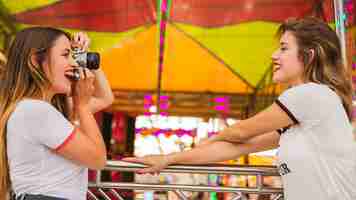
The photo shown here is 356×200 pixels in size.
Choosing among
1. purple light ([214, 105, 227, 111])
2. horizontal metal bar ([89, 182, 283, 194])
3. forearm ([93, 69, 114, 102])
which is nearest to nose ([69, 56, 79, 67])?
forearm ([93, 69, 114, 102])

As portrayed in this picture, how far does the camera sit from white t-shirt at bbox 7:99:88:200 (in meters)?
1.44

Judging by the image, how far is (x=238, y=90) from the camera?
30.3ft

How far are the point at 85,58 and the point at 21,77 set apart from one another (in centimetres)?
22

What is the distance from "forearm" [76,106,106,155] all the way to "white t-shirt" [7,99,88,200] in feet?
0.25

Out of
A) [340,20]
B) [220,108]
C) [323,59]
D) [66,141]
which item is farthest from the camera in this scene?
[220,108]

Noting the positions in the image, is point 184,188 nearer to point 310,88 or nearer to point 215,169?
point 215,169

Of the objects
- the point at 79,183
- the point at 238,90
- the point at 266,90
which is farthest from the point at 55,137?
the point at 238,90

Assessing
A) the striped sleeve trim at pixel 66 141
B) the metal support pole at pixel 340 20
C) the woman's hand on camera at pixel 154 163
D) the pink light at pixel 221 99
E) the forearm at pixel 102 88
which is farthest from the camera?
the pink light at pixel 221 99

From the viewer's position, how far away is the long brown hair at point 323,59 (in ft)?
5.41

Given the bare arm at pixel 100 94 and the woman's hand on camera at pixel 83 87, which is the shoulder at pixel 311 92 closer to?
the woman's hand on camera at pixel 83 87

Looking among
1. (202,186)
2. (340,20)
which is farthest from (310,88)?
(340,20)

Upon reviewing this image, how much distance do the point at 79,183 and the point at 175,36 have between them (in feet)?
17.9

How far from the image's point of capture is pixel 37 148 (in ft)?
4.76

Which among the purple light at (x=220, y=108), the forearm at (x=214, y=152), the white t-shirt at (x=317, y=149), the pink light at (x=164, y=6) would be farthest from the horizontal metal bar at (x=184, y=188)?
the purple light at (x=220, y=108)
